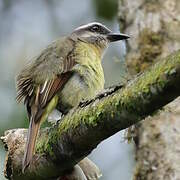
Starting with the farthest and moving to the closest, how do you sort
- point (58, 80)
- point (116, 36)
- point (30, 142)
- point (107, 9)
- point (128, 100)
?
point (107, 9) < point (116, 36) < point (58, 80) < point (30, 142) < point (128, 100)

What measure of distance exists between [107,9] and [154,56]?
295 cm

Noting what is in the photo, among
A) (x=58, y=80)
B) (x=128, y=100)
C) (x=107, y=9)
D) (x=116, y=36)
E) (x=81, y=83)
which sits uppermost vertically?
(x=128, y=100)

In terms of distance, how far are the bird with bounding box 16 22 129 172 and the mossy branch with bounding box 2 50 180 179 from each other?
333 mm

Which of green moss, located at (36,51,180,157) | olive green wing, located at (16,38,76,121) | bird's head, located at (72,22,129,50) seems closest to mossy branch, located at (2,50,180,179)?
green moss, located at (36,51,180,157)

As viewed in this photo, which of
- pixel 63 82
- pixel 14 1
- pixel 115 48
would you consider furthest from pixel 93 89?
pixel 14 1

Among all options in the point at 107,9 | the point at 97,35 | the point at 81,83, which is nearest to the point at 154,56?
the point at 97,35

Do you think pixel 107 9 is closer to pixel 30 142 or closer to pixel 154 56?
pixel 154 56

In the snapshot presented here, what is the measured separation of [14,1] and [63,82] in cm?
487

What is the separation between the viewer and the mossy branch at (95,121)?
2620 mm

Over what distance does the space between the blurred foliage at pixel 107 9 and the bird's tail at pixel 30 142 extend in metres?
4.03

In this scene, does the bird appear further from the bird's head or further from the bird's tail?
the bird's head

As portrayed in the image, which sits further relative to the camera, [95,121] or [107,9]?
[107,9]

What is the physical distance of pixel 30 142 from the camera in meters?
3.64

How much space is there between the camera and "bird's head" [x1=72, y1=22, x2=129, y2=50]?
5.15 meters
